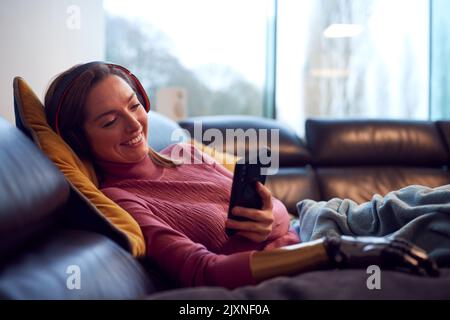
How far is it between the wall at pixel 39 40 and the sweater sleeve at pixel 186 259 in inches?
26.2

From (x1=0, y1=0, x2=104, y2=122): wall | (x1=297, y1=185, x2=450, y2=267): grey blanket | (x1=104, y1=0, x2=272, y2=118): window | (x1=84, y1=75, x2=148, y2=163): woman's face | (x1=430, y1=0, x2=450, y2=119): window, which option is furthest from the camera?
(x1=430, y1=0, x2=450, y2=119): window

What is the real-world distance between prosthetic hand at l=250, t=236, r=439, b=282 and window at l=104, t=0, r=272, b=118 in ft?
7.12

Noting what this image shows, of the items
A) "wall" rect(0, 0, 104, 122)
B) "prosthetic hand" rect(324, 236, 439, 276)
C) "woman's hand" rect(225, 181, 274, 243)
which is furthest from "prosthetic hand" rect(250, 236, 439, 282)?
"wall" rect(0, 0, 104, 122)

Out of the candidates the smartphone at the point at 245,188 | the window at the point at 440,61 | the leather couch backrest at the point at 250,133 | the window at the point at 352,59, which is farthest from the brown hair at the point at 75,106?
the window at the point at 440,61

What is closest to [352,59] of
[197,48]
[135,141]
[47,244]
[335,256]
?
[197,48]

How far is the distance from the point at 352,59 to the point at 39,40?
95.1 inches

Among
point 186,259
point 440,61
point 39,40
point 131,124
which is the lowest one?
point 186,259

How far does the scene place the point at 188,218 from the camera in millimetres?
1066

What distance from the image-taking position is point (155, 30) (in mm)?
3010

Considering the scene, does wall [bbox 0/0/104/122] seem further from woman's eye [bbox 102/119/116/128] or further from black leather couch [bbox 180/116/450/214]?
black leather couch [bbox 180/116/450/214]

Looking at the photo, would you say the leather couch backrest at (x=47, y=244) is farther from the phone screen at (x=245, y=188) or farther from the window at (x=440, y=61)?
the window at (x=440, y=61)

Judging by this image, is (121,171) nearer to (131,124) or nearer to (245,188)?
(131,124)

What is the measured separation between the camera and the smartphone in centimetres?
101
